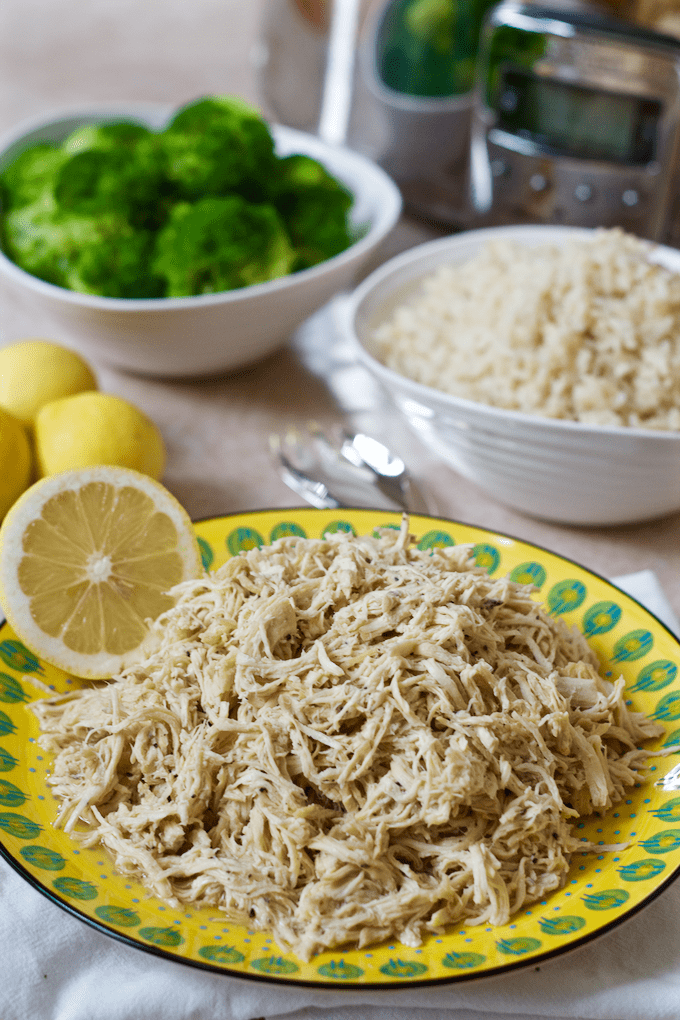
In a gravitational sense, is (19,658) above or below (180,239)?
below

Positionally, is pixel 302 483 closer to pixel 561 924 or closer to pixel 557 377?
pixel 557 377

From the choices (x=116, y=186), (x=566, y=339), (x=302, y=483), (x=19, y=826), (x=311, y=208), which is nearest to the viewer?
(x=19, y=826)

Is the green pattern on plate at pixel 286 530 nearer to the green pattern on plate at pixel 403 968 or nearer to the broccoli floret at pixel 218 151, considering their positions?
the green pattern on plate at pixel 403 968

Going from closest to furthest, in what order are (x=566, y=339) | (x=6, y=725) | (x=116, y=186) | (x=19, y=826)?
(x=19, y=826)
(x=6, y=725)
(x=566, y=339)
(x=116, y=186)

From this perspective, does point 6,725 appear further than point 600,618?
No

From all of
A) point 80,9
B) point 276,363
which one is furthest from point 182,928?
point 80,9

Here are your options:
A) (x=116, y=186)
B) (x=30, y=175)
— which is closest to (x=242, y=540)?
(x=116, y=186)
